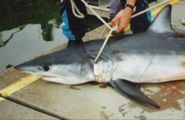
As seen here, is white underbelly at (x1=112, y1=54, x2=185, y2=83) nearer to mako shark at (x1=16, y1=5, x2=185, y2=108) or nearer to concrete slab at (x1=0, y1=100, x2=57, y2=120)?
mako shark at (x1=16, y1=5, x2=185, y2=108)

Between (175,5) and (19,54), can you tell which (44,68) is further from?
(19,54)

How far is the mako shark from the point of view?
323 cm

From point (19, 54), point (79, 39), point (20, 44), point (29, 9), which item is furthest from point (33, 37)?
point (79, 39)

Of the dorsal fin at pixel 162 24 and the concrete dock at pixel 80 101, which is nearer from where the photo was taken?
the concrete dock at pixel 80 101

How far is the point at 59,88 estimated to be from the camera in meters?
3.34

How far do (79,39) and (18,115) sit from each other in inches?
56.2

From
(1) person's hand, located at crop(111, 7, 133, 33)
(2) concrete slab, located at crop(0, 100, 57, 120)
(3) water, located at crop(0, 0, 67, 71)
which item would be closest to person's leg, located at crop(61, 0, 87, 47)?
(1) person's hand, located at crop(111, 7, 133, 33)

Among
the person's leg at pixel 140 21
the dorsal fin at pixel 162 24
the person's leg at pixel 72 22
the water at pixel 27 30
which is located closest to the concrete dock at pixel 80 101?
the dorsal fin at pixel 162 24

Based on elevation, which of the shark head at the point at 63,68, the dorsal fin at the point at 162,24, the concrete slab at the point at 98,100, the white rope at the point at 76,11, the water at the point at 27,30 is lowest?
the water at the point at 27,30

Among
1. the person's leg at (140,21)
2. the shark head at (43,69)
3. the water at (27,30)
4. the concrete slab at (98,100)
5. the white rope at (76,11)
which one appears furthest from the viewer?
the water at (27,30)

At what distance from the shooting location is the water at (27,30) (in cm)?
738

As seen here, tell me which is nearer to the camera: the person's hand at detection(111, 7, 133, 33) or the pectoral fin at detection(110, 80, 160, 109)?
the pectoral fin at detection(110, 80, 160, 109)

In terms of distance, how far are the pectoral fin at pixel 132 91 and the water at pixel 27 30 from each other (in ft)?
12.5

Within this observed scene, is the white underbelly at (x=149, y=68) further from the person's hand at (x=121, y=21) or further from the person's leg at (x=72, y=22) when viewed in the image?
the person's leg at (x=72, y=22)
